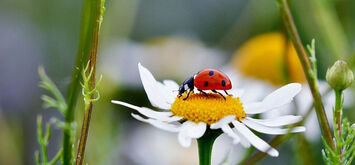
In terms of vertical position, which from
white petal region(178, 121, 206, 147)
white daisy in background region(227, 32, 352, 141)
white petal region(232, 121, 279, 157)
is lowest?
white daisy in background region(227, 32, 352, 141)

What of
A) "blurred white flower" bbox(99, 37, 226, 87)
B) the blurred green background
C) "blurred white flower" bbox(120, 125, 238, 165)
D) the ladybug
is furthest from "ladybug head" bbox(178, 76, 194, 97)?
"blurred white flower" bbox(99, 37, 226, 87)

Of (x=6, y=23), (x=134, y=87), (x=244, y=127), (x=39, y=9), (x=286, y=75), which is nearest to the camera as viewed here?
(x=244, y=127)

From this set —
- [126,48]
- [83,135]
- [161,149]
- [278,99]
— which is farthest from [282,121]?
[126,48]

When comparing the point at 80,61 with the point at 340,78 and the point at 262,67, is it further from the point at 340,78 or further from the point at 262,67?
the point at 262,67

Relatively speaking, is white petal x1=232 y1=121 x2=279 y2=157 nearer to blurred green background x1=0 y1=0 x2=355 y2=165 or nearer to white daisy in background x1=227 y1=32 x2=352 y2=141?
blurred green background x1=0 y1=0 x2=355 y2=165

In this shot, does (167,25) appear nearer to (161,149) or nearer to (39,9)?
(39,9)

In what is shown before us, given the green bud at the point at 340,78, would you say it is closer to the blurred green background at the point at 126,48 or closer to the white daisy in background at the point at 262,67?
the blurred green background at the point at 126,48

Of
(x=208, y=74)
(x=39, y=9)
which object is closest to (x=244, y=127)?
(x=208, y=74)
